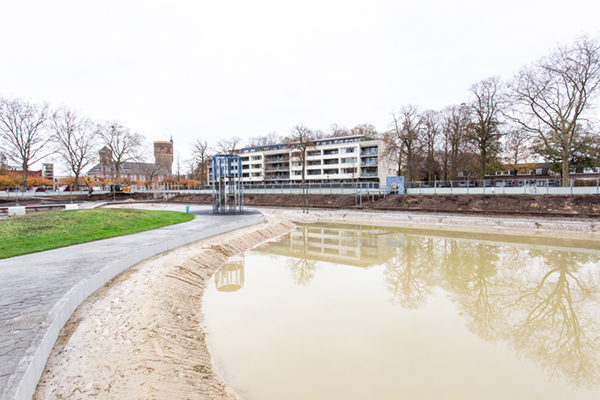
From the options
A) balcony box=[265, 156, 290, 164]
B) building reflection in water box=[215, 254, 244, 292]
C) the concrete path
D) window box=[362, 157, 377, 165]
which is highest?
balcony box=[265, 156, 290, 164]

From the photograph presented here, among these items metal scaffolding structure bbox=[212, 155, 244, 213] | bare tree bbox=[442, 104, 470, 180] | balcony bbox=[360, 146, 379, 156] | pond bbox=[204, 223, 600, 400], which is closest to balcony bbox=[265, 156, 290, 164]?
balcony bbox=[360, 146, 379, 156]

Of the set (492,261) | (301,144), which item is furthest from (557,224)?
(301,144)

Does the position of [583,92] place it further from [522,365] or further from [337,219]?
[522,365]

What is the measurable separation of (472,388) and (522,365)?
1.52 meters

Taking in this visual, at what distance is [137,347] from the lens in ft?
18.3

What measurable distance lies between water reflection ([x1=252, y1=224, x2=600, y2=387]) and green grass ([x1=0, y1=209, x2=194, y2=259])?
7814mm

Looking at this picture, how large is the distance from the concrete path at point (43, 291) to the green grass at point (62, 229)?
0.87 metres

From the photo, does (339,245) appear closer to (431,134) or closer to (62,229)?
(62,229)

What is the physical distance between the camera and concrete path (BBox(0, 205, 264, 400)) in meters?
4.09

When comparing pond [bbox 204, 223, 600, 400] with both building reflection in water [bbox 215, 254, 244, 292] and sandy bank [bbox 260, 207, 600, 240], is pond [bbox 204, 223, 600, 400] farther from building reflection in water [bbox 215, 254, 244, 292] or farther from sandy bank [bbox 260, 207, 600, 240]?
sandy bank [bbox 260, 207, 600, 240]

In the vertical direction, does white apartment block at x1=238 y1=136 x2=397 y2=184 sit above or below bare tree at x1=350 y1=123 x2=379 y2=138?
below

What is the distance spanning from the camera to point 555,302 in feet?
29.1

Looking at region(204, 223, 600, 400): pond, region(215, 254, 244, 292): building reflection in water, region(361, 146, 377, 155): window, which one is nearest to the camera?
region(204, 223, 600, 400): pond

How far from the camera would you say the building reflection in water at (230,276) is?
10.3m
